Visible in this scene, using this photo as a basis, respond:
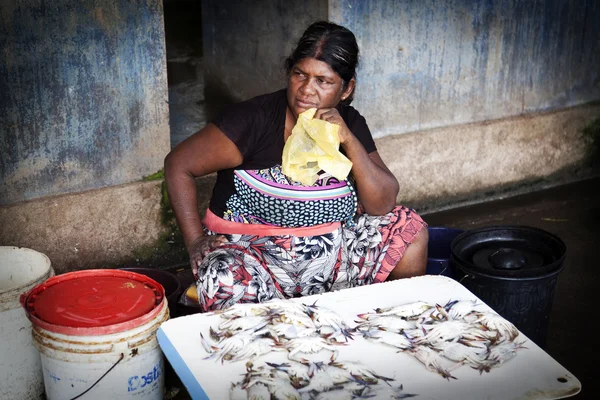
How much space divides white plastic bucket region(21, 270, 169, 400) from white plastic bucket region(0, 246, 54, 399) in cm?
11

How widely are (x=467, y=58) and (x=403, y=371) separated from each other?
3.51 metres

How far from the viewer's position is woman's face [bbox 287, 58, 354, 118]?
3.06 m

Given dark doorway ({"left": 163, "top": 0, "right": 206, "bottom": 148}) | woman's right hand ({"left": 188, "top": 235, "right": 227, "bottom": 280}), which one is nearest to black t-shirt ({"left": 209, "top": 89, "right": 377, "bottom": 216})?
woman's right hand ({"left": 188, "top": 235, "right": 227, "bottom": 280})

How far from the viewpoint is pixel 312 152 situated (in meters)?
2.87

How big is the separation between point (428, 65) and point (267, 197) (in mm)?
2468

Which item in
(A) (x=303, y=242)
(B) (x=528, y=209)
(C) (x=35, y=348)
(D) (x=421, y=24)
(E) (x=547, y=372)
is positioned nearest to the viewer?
(E) (x=547, y=372)

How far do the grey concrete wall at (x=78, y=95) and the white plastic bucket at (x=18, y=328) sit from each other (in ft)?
2.76

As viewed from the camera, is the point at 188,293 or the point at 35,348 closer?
the point at 35,348

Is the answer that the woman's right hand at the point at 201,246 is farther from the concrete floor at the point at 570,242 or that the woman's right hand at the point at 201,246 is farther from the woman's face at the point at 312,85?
the concrete floor at the point at 570,242

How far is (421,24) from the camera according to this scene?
16.4 feet

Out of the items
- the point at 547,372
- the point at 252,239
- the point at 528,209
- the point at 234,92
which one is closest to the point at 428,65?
the point at 528,209

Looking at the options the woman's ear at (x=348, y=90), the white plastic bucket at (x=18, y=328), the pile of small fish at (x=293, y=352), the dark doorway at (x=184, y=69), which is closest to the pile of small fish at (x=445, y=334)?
the pile of small fish at (x=293, y=352)

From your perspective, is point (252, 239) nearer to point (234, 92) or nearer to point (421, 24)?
point (421, 24)

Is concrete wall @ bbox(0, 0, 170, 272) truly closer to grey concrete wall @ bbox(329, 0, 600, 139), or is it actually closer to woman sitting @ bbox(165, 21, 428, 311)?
woman sitting @ bbox(165, 21, 428, 311)
